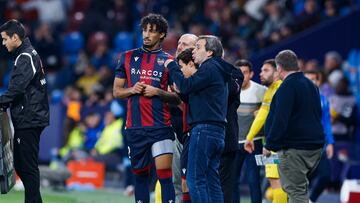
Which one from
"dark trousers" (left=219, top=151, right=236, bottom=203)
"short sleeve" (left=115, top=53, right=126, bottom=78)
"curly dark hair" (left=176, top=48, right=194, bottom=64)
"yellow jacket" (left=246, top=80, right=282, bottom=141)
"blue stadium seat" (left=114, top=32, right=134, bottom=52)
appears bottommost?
"dark trousers" (left=219, top=151, right=236, bottom=203)

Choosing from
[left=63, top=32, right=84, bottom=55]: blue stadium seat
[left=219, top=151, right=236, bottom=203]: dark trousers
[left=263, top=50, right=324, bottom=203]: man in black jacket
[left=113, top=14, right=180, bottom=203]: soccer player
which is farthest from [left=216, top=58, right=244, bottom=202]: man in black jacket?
[left=63, top=32, right=84, bottom=55]: blue stadium seat

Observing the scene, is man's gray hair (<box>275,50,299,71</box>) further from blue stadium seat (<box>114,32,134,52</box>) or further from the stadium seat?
the stadium seat

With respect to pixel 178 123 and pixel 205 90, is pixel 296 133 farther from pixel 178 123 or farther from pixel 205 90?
pixel 178 123

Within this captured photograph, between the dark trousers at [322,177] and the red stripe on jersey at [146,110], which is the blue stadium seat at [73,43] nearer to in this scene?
the dark trousers at [322,177]

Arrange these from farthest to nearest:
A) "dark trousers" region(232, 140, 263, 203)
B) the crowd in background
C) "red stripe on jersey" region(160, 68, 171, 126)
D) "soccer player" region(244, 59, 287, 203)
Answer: the crowd in background < "dark trousers" region(232, 140, 263, 203) < "soccer player" region(244, 59, 287, 203) < "red stripe on jersey" region(160, 68, 171, 126)

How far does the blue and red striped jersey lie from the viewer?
9.88 metres

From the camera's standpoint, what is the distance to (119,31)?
22.7 metres

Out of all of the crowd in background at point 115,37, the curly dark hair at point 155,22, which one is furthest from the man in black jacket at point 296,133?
the crowd in background at point 115,37

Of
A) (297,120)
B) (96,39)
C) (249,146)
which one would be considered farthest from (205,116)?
(96,39)

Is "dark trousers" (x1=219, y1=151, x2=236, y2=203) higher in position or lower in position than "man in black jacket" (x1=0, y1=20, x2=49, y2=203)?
lower

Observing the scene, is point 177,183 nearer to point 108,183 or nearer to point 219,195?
point 219,195

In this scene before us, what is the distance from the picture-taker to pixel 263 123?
11.5 metres

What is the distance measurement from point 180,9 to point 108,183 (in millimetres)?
5894

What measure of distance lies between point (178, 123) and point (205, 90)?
3.93 feet
